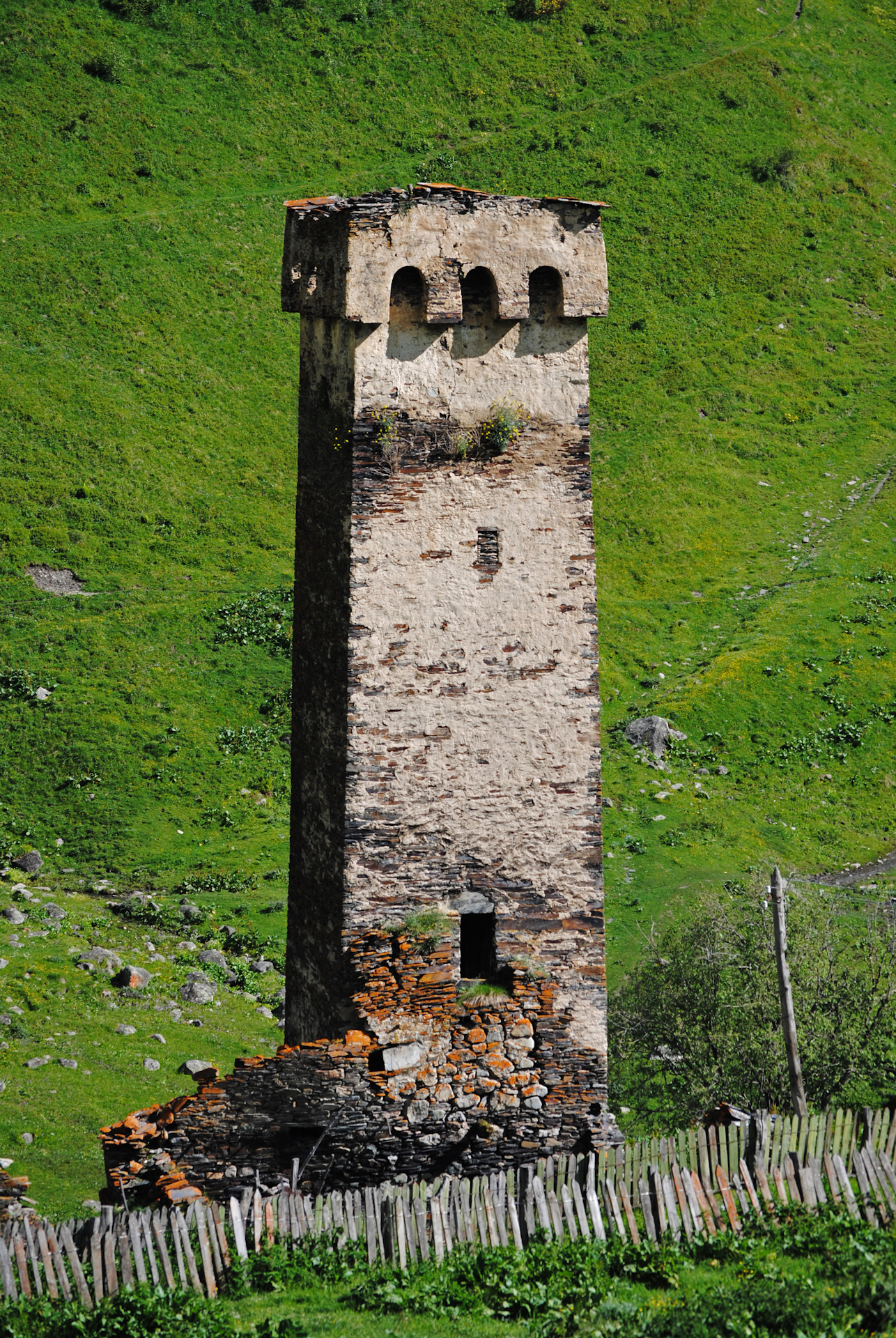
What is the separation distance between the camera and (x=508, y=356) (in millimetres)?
15742

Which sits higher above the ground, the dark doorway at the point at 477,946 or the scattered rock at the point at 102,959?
the scattered rock at the point at 102,959

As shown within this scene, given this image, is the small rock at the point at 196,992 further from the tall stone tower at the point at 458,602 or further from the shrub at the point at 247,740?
the shrub at the point at 247,740

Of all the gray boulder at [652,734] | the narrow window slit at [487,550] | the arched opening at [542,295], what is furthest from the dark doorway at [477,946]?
the gray boulder at [652,734]

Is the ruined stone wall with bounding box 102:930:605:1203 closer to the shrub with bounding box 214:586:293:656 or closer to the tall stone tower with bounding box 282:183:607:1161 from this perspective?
the tall stone tower with bounding box 282:183:607:1161

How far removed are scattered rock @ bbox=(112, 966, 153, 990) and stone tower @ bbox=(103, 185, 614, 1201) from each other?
33.9 feet

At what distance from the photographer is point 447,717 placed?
606 inches

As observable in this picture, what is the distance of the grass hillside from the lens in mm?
34625

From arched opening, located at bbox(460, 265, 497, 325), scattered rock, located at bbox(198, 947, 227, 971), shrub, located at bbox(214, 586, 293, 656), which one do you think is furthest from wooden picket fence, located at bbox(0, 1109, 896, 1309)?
shrub, located at bbox(214, 586, 293, 656)

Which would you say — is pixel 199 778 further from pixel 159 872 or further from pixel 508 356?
pixel 508 356

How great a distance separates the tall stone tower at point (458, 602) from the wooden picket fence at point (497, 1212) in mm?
1584

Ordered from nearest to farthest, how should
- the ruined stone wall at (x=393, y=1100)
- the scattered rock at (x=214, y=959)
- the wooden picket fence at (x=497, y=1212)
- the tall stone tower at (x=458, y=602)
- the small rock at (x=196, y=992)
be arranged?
1. the wooden picket fence at (x=497, y=1212)
2. the ruined stone wall at (x=393, y=1100)
3. the tall stone tower at (x=458, y=602)
4. the small rock at (x=196, y=992)
5. the scattered rock at (x=214, y=959)

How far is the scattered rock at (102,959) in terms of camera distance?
25.7 metres

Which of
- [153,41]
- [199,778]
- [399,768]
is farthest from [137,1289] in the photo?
[153,41]

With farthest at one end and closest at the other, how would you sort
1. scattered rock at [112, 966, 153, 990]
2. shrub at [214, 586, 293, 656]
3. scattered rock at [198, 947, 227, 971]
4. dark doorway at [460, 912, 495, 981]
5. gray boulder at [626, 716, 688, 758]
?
shrub at [214, 586, 293, 656] < gray boulder at [626, 716, 688, 758] < scattered rock at [198, 947, 227, 971] < scattered rock at [112, 966, 153, 990] < dark doorway at [460, 912, 495, 981]
